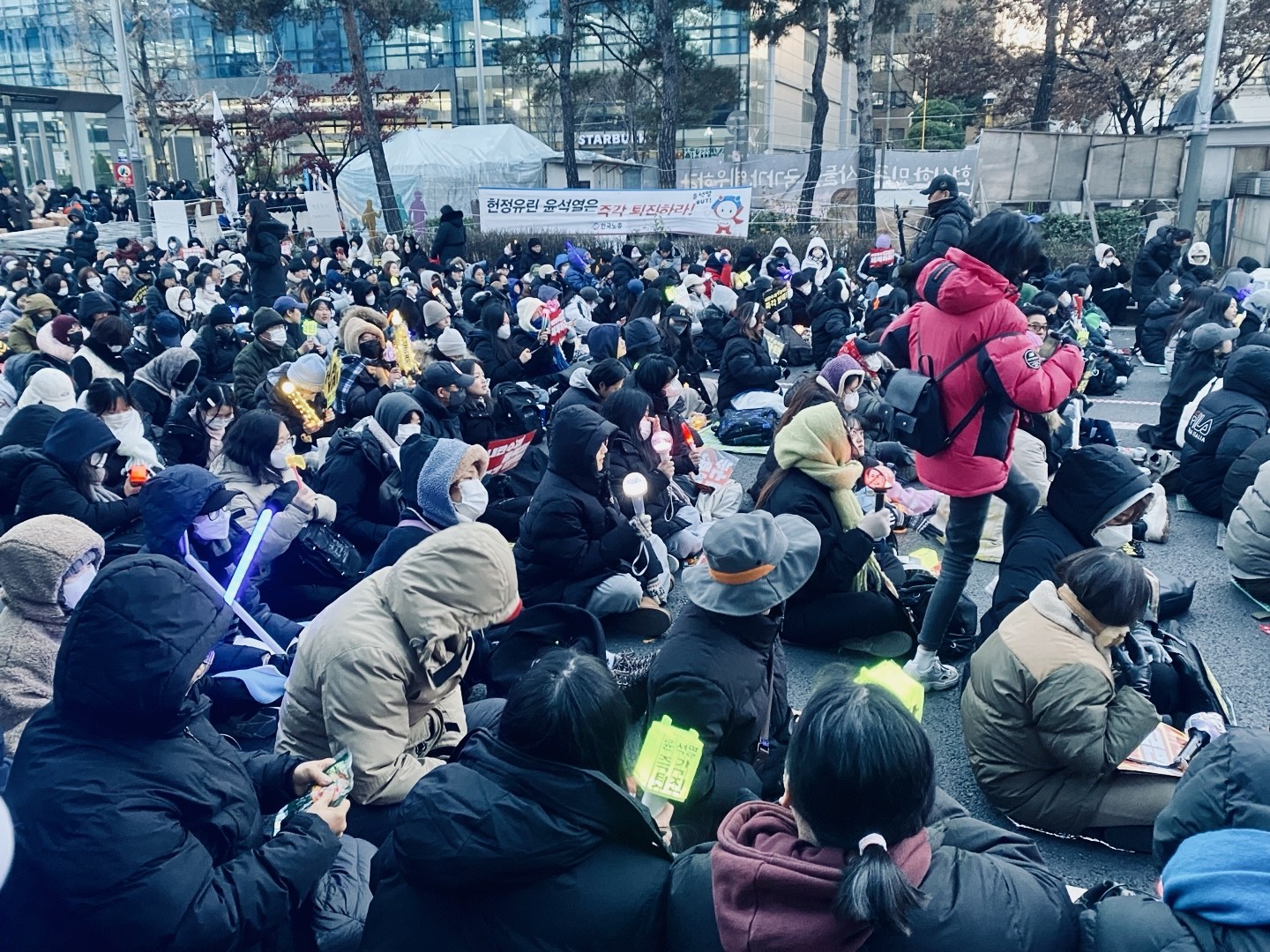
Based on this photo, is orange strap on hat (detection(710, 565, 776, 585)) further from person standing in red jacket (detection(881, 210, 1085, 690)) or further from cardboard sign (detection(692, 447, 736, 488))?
cardboard sign (detection(692, 447, 736, 488))

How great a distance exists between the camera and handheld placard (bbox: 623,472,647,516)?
4871 millimetres

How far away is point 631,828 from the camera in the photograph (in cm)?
194

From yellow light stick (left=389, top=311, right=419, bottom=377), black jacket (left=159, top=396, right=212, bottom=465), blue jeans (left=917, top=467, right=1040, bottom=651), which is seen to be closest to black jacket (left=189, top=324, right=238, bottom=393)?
yellow light stick (left=389, top=311, right=419, bottom=377)

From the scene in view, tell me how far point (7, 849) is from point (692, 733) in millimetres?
1687

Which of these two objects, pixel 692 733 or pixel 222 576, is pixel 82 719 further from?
pixel 222 576

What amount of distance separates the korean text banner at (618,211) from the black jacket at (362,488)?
13.6 meters

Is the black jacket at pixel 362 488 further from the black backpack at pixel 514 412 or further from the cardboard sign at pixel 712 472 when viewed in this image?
the cardboard sign at pixel 712 472

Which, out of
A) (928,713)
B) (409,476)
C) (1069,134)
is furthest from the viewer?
(1069,134)

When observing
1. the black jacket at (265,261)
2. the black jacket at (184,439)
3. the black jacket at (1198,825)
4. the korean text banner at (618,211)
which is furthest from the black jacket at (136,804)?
the korean text banner at (618,211)

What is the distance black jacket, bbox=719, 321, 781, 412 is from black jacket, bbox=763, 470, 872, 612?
4.45 meters

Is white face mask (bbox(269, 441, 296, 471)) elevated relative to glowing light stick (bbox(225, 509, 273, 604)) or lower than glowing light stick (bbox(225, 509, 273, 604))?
elevated

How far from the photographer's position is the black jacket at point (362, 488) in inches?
201

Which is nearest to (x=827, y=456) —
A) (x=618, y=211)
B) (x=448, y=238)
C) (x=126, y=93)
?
(x=448, y=238)

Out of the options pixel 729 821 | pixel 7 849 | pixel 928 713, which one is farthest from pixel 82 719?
pixel 928 713
